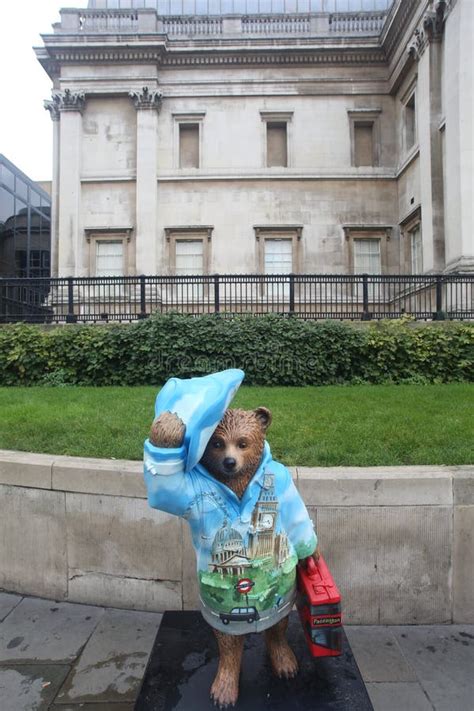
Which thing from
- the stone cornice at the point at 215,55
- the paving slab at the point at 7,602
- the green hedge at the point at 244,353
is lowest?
the paving slab at the point at 7,602

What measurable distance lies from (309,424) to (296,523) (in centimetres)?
292

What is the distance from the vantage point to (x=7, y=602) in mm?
3709

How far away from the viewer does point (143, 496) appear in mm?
3564

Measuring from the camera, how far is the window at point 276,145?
21312mm

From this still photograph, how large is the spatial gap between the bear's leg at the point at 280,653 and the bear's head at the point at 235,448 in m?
0.81

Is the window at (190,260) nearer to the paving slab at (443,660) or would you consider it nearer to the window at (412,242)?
the window at (412,242)

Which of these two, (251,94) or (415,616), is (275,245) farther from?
(415,616)

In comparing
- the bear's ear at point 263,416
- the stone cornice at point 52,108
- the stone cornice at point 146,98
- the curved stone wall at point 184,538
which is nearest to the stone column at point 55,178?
the stone cornice at point 52,108

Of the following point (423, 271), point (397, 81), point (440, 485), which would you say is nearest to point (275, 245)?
point (423, 271)

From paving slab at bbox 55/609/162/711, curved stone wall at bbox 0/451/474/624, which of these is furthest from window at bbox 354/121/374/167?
paving slab at bbox 55/609/162/711

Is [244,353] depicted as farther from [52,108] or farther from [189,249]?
[52,108]

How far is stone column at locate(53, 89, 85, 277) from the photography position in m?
20.6

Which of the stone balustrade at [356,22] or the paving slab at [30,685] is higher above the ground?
the stone balustrade at [356,22]

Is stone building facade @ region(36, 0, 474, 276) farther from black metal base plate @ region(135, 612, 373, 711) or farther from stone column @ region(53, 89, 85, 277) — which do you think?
black metal base plate @ region(135, 612, 373, 711)
